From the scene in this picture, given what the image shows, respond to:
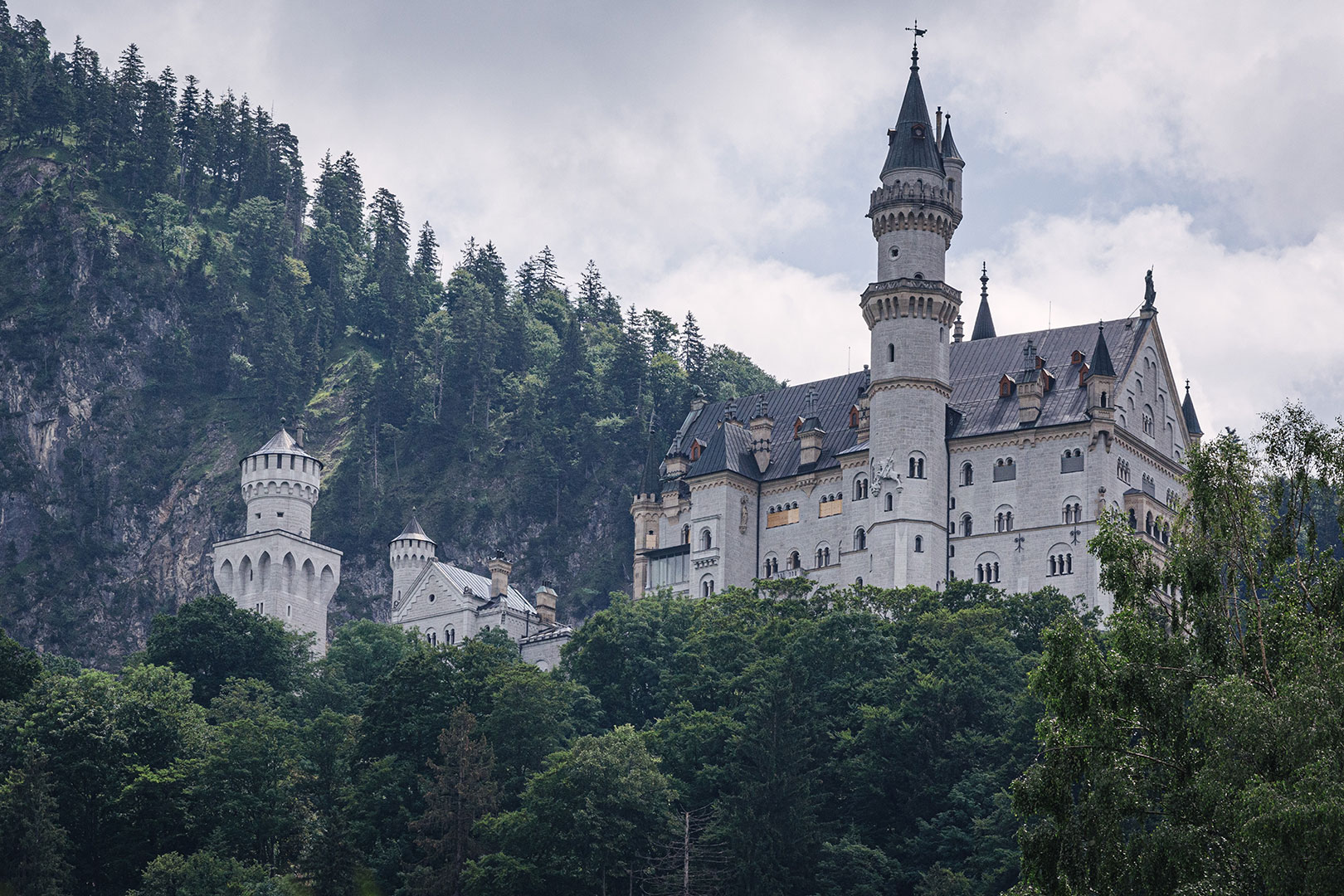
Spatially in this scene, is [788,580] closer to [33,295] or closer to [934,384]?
[934,384]

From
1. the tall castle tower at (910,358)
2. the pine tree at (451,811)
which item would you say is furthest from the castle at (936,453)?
the pine tree at (451,811)

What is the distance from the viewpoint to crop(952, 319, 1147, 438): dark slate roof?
318 ft

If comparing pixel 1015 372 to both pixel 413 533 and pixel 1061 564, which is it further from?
pixel 413 533

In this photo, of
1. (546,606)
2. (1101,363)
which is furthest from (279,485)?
(1101,363)

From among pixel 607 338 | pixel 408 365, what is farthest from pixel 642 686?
pixel 607 338

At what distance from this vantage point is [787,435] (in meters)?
108

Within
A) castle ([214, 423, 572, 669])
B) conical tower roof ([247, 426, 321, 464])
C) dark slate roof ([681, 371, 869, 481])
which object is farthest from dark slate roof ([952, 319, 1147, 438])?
conical tower roof ([247, 426, 321, 464])

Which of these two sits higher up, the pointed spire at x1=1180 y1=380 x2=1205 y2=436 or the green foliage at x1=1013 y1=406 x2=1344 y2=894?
the pointed spire at x1=1180 y1=380 x2=1205 y2=436

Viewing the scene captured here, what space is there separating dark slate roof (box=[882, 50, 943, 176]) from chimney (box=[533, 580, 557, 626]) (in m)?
32.4

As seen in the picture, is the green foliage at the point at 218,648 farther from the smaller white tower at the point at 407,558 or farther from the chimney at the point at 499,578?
the smaller white tower at the point at 407,558

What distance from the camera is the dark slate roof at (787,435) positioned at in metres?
105

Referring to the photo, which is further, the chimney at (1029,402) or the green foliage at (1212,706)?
the chimney at (1029,402)

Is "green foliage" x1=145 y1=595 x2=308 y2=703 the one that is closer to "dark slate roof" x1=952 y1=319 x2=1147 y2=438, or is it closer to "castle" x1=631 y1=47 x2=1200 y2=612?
"castle" x1=631 y1=47 x2=1200 y2=612

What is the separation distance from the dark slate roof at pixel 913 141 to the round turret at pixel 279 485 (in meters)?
39.2
